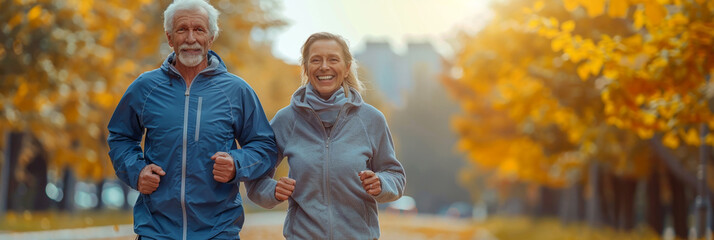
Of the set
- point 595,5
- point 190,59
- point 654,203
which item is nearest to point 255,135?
point 190,59

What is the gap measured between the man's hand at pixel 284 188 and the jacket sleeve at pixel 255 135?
99 mm

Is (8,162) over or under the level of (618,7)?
under

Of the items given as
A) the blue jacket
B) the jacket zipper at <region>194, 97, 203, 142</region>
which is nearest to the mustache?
the blue jacket

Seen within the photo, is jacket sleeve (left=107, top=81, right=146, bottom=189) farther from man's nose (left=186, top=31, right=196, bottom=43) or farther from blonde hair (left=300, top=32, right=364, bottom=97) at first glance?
blonde hair (left=300, top=32, right=364, bottom=97)

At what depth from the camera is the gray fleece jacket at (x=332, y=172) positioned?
466cm

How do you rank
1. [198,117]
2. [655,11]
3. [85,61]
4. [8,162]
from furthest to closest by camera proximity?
[8,162] → [85,61] → [655,11] → [198,117]

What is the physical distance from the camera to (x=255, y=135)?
15.1 ft

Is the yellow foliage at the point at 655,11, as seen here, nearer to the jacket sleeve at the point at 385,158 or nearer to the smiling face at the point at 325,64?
the jacket sleeve at the point at 385,158

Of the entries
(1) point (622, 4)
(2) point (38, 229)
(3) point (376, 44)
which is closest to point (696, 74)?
(1) point (622, 4)

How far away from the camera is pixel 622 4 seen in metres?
6.74

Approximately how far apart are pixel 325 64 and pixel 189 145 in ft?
2.66

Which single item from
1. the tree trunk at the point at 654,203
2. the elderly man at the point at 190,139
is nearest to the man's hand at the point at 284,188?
the elderly man at the point at 190,139

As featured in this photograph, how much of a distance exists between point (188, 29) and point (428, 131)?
249 feet

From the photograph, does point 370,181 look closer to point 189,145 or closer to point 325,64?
point 325,64
